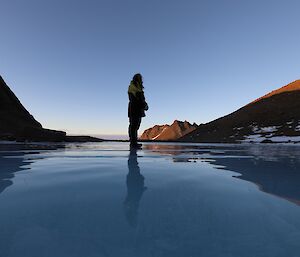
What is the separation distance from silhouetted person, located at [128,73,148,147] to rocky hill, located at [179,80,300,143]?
5562 cm

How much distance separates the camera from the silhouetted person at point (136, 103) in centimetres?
820

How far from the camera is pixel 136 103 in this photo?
327 inches

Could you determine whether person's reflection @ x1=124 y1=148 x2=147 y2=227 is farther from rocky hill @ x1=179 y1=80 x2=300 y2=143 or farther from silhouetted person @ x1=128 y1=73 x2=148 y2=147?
rocky hill @ x1=179 y1=80 x2=300 y2=143

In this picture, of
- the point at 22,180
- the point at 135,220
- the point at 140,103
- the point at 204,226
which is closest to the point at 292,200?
the point at 204,226

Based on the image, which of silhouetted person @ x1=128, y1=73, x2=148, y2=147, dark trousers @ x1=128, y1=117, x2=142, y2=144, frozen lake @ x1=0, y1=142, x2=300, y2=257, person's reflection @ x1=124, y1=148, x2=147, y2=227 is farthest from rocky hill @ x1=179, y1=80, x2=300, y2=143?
frozen lake @ x1=0, y1=142, x2=300, y2=257

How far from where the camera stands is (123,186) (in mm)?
2156

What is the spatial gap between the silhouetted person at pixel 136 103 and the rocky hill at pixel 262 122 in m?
55.6

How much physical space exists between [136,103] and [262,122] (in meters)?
75.9

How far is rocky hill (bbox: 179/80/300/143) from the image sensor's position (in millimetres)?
63500

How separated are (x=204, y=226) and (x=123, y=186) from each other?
103 cm

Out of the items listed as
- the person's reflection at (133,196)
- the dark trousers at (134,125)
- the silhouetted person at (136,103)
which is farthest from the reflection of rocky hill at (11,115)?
the person's reflection at (133,196)

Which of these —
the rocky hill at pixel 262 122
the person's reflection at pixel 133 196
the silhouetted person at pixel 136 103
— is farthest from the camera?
the rocky hill at pixel 262 122

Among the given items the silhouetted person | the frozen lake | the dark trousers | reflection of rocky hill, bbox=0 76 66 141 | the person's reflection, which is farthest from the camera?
reflection of rocky hill, bbox=0 76 66 141

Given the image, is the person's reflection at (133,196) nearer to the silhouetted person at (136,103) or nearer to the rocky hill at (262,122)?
the silhouetted person at (136,103)
